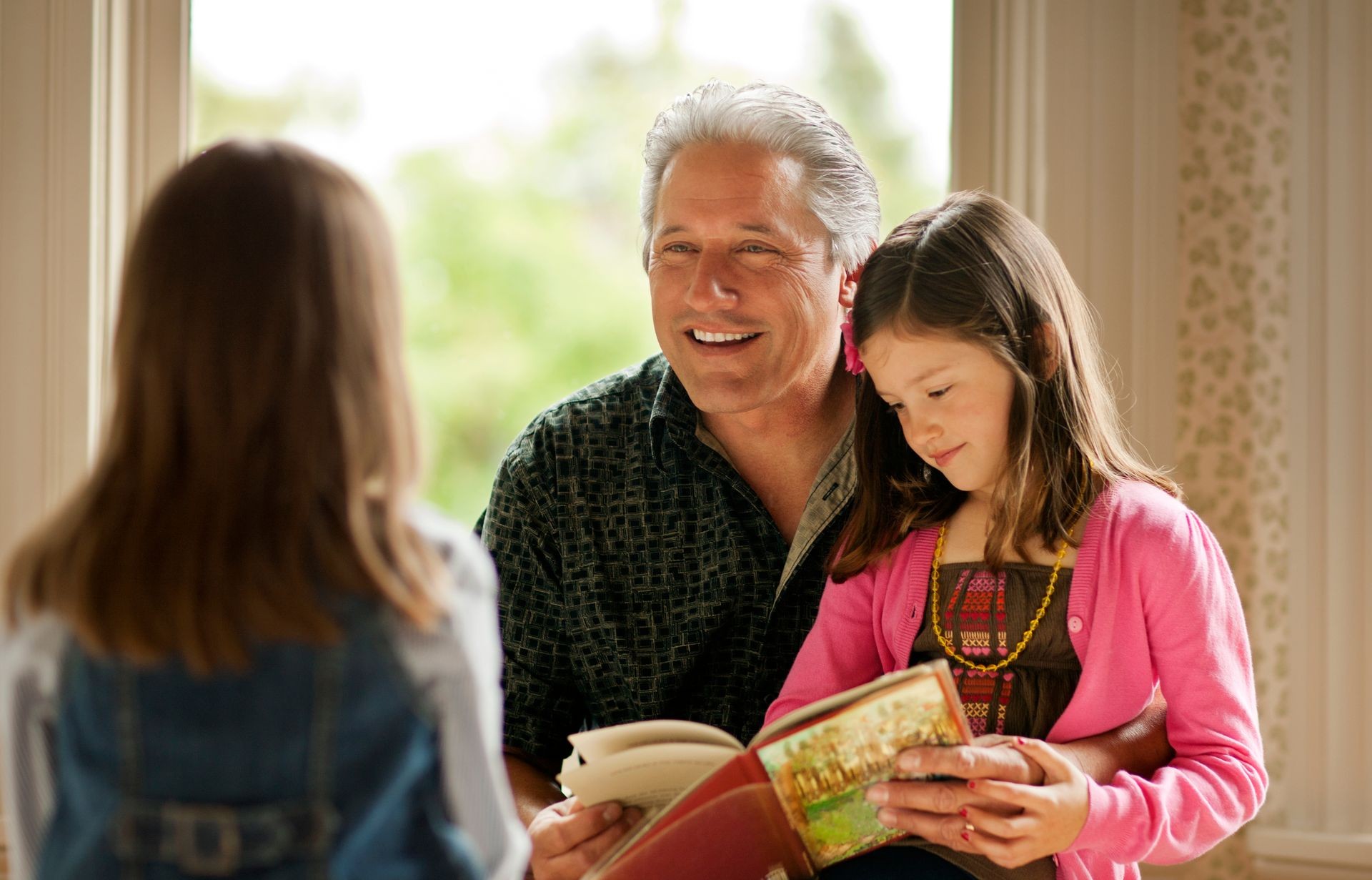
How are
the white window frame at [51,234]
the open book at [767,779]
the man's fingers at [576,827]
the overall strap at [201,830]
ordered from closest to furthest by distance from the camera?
the overall strap at [201,830], the open book at [767,779], the man's fingers at [576,827], the white window frame at [51,234]

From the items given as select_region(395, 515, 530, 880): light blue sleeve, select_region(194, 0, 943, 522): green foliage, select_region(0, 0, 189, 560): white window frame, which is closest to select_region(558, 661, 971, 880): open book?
select_region(395, 515, 530, 880): light blue sleeve

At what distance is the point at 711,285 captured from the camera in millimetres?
1687

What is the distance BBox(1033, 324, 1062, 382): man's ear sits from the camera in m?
1.43

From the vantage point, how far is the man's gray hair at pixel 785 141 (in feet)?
5.72

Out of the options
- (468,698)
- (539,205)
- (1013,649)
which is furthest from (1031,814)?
(539,205)

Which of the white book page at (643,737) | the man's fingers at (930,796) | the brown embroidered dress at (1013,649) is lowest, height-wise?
the man's fingers at (930,796)

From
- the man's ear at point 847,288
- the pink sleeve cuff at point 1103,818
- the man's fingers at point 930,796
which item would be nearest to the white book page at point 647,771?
the man's fingers at point 930,796

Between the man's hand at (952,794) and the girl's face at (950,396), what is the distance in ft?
1.13

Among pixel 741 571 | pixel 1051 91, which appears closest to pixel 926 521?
pixel 741 571

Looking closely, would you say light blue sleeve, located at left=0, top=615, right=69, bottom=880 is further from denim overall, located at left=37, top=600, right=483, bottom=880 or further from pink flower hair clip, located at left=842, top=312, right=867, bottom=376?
pink flower hair clip, located at left=842, top=312, right=867, bottom=376

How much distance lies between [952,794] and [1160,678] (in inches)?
12.5

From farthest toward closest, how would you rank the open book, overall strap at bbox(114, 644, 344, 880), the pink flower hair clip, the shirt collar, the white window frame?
the white window frame → the shirt collar → the pink flower hair clip → the open book → overall strap at bbox(114, 644, 344, 880)

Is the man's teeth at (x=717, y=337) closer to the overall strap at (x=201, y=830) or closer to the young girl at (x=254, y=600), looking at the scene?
the young girl at (x=254, y=600)

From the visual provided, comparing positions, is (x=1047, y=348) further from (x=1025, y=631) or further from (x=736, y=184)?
(x=736, y=184)
